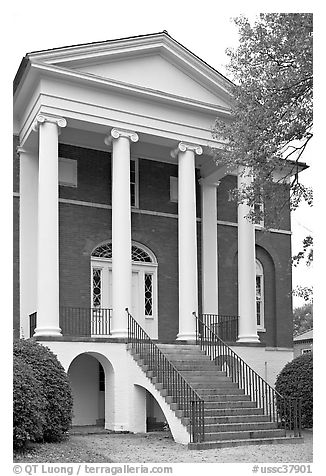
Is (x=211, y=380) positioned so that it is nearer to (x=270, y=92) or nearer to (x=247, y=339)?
(x=247, y=339)

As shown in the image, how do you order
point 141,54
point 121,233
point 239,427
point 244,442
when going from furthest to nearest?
point 141,54 → point 121,233 → point 239,427 → point 244,442

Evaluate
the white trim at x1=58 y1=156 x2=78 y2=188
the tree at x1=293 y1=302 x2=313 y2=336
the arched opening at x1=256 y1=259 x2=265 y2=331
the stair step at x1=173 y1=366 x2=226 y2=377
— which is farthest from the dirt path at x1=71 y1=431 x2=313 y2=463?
the tree at x1=293 y1=302 x2=313 y2=336

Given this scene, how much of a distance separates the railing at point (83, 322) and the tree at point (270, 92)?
826cm

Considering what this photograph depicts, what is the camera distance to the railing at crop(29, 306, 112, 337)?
75.4ft

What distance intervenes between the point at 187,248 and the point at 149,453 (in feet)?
26.3

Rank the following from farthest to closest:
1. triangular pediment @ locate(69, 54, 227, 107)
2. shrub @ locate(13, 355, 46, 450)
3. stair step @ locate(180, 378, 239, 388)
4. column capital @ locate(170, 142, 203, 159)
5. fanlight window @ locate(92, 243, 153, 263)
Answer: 1. fanlight window @ locate(92, 243, 153, 263)
2. column capital @ locate(170, 142, 203, 159)
3. triangular pediment @ locate(69, 54, 227, 107)
4. stair step @ locate(180, 378, 239, 388)
5. shrub @ locate(13, 355, 46, 450)

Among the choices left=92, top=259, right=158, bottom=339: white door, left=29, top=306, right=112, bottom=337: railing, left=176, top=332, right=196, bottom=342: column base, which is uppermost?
left=92, top=259, right=158, bottom=339: white door

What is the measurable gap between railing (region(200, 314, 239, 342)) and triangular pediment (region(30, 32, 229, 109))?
7.15m

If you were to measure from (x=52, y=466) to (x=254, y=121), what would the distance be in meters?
8.07

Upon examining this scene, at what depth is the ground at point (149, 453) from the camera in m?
14.3

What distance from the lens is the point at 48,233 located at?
2020 cm

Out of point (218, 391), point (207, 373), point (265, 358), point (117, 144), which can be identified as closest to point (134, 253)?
point (117, 144)

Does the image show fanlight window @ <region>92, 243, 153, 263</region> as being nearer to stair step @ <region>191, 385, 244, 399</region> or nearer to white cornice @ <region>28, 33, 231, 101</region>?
white cornice @ <region>28, 33, 231, 101</region>

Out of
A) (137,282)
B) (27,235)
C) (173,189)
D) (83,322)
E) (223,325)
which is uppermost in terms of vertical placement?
(173,189)
